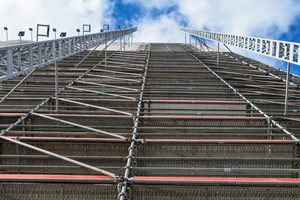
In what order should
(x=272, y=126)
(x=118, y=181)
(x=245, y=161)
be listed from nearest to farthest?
(x=118, y=181), (x=245, y=161), (x=272, y=126)

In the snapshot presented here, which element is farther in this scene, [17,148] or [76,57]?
[76,57]

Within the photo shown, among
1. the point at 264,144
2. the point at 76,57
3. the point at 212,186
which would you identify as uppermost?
the point at 76,57

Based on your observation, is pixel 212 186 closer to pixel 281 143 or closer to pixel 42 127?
pixel 281 143

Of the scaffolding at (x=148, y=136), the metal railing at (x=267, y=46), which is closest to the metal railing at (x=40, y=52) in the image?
the scaffolding at (x=148, y=136)

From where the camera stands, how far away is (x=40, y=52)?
11164mm

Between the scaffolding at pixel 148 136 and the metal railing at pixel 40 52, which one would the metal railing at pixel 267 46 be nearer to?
the scaffolding at pixel 148 136

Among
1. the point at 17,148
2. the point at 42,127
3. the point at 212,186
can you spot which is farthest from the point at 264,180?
the point at 42,127

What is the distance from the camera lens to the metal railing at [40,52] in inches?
357

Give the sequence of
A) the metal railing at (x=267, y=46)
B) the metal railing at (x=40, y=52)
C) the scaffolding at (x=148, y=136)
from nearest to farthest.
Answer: the scaffolding at (x=148, y=136) → the metal railing at (x=40, y=52) → the metal railing at (x=267, y=46)

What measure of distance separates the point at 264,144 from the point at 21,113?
27.8 feet

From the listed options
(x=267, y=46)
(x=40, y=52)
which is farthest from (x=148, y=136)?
(x=267, y=46)

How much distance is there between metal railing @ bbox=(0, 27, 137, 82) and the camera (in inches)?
357

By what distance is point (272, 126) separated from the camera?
11930mm

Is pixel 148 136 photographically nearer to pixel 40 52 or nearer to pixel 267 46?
pixel 40 52
